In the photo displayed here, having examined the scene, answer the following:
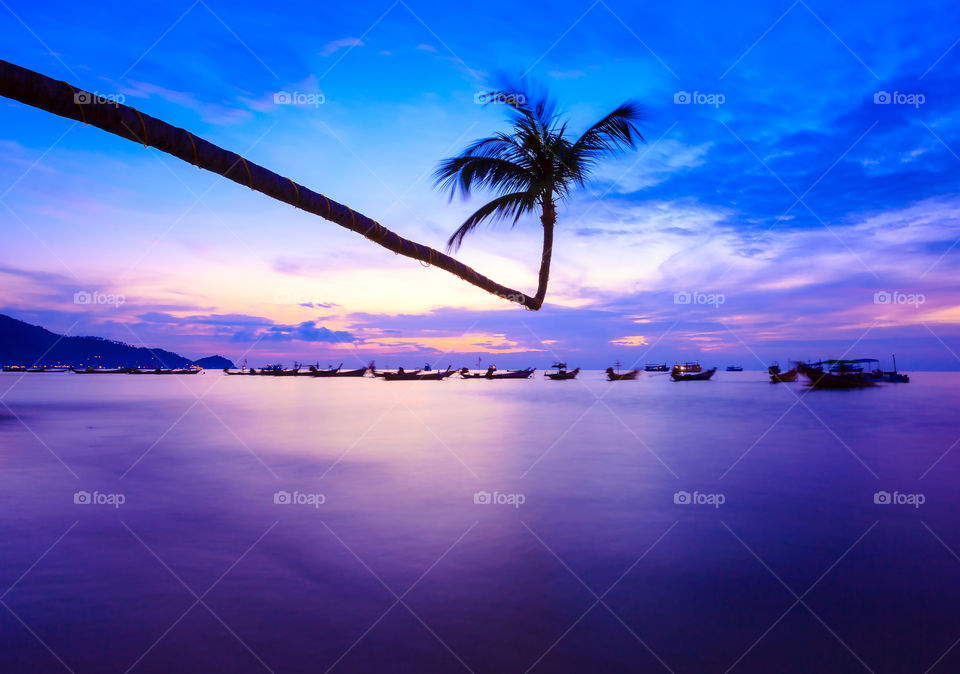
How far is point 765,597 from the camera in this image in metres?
5.08

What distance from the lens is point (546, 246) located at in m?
3.18

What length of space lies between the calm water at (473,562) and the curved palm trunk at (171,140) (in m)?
3.39

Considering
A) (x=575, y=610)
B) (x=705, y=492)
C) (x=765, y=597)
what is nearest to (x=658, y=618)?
(x=575, y=610)

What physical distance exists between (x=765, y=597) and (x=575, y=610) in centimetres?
184

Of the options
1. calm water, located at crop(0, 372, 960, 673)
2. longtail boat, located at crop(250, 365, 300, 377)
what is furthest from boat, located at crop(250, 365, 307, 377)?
calm water, located at crop(0, 372, 960, 673)

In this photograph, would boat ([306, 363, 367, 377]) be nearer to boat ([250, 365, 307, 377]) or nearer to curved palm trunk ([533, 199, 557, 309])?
boat ([250, 365, 307, 377])

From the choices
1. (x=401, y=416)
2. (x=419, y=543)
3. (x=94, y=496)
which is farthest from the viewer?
(x=401, y=416)

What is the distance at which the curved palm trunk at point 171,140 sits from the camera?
1.11m

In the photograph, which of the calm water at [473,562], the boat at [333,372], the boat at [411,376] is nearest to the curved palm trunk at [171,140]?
the calm water at [473,562]

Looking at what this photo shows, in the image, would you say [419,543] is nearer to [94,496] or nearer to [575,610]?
[575,610]

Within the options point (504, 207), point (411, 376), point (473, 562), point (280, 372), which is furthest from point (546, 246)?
point (280, 372)

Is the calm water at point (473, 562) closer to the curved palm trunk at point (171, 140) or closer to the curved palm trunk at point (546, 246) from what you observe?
the curved palm trunk at point (546, 246)

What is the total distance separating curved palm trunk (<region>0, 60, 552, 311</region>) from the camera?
1.11m

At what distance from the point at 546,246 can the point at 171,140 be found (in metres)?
2.18
